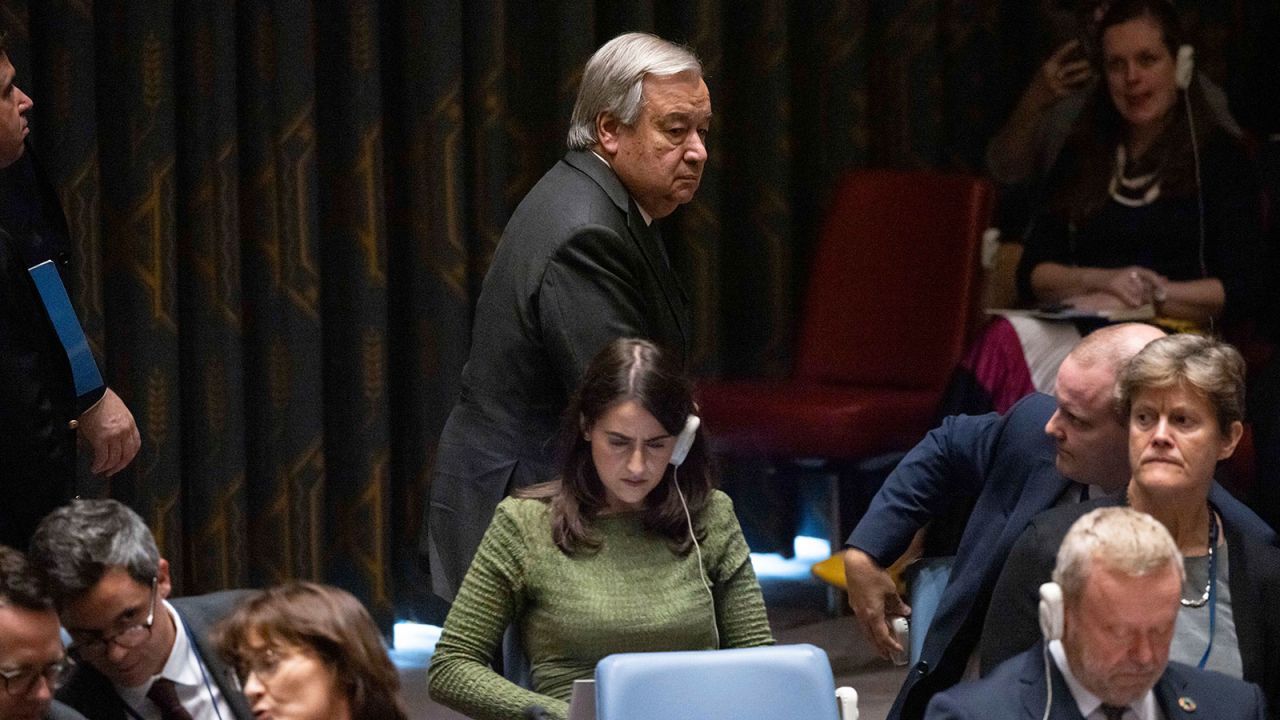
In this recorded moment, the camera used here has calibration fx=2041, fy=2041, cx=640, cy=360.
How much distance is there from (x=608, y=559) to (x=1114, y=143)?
2469 mm

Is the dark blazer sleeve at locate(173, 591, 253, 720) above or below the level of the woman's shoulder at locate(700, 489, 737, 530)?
below

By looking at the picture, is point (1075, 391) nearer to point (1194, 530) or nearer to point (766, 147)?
point (1194, 530)

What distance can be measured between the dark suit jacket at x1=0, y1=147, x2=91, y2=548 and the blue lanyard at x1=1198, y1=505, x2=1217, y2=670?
1641 mm

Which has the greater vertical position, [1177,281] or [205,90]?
[205,90]

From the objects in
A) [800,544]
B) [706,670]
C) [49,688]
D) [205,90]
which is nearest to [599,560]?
[706,670]

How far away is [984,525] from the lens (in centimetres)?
306

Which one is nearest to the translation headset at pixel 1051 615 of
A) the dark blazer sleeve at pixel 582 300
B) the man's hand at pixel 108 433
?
the dark blazer sleeve at pixel 582 300

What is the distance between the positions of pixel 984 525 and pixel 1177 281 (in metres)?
1.97

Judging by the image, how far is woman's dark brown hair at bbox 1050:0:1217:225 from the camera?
15.6 ft

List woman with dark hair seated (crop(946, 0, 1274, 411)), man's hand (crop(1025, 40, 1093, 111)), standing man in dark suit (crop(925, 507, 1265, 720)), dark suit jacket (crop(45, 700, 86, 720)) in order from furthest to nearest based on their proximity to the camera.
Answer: man's hand (crop(1025, 40, 1093, 111)) < woman with dark hair seated (crop(946, 0, 1274, 411)) < dark suit jacket (crop(45, 700, 86, 720)) < standing man in dark suit (crop(925, 507, 1265, 720))

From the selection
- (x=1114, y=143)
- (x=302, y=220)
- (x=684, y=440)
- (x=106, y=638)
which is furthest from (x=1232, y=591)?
(x=302, y=220)

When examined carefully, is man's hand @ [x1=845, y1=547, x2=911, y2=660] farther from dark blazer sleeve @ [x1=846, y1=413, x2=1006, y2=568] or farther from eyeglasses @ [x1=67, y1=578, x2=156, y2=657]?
eyeglasses @ [x1=67, y1=578, x2=156, y2=657]

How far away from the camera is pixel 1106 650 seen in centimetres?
229

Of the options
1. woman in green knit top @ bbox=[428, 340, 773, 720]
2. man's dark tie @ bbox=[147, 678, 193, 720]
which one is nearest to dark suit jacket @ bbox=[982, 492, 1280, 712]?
Answer: woman in green knit top @ bbox=[428, 340, 773, 720]
